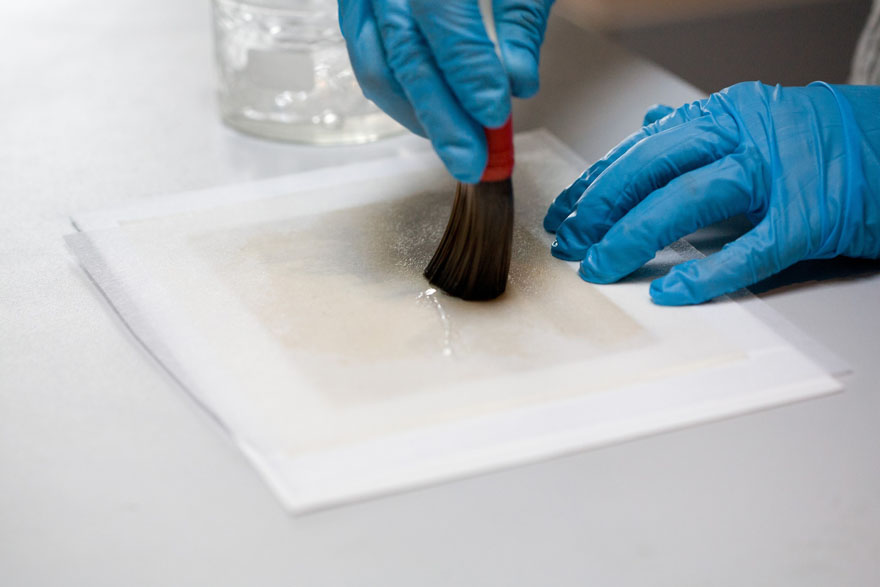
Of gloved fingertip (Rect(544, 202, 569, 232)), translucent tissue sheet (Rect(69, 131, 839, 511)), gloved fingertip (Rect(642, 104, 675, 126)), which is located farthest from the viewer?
gloved fingertip (Rect(642, 104, 675, 126))

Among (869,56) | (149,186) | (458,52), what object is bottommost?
(149,186)

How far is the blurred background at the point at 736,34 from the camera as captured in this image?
6.36 feet

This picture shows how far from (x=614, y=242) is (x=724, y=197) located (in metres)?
0.13

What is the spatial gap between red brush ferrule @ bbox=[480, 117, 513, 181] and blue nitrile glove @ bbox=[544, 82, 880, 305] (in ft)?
0.54

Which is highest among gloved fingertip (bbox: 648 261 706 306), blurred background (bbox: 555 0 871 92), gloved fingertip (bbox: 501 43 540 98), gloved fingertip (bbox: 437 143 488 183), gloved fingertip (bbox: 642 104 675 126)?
gloved fingertip (bbox: 501 43 540 98)

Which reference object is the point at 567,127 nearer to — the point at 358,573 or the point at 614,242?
the point at 614,242

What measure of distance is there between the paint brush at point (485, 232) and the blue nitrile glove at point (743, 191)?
0.12m

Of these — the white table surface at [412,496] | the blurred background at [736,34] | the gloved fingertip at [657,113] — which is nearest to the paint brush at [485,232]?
the white table surface at [412,496]

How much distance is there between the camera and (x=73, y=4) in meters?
1.88

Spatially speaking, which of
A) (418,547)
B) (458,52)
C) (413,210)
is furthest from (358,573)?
(413,210)

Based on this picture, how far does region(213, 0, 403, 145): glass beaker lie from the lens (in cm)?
136

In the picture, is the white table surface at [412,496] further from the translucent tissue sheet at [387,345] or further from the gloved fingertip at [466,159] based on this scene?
the gloved fingertip at [466,159]

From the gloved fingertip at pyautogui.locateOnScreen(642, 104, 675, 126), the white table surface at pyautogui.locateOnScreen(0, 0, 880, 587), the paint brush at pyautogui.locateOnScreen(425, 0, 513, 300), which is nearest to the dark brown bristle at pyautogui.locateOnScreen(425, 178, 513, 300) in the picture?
the paint brush at pyautogui.locateOnScreen(425, 0, 513, 300)

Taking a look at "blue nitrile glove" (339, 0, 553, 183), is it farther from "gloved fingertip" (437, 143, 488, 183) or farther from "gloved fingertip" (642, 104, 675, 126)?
"gloved fingertip" (642, 104, 675, 126)
